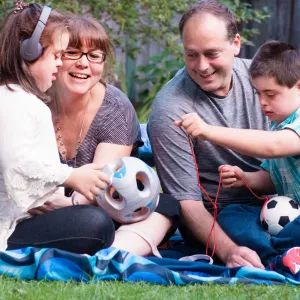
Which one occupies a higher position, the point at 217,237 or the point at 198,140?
the point at 198,140

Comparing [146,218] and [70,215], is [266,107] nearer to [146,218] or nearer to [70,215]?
[146,218]

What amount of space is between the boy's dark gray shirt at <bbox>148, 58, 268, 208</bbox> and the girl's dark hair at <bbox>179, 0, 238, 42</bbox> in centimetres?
30

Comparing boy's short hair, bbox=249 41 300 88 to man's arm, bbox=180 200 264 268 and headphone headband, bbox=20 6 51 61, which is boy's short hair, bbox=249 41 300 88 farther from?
headphone headband, bbox=20 6 51 61

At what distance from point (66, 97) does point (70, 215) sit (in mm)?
941

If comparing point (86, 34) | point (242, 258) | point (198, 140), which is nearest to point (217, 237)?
point (242, 258)

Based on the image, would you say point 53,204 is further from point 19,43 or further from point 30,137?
point 19,43

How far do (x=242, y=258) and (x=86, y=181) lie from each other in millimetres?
967

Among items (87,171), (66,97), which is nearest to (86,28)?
(66,97)

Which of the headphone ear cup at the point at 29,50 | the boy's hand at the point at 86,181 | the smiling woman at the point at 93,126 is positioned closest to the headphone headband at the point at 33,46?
the headphone ear cup at the point at 29,50

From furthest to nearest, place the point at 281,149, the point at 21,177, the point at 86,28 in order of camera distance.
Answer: the point at 86,28 < the point at 281,149 < the point at 21,177

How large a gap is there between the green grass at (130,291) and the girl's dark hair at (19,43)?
3.29 ft

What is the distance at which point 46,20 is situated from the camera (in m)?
4.32

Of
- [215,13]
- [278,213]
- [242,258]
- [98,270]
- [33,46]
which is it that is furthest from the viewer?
[215,13]

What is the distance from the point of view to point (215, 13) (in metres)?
5.03
